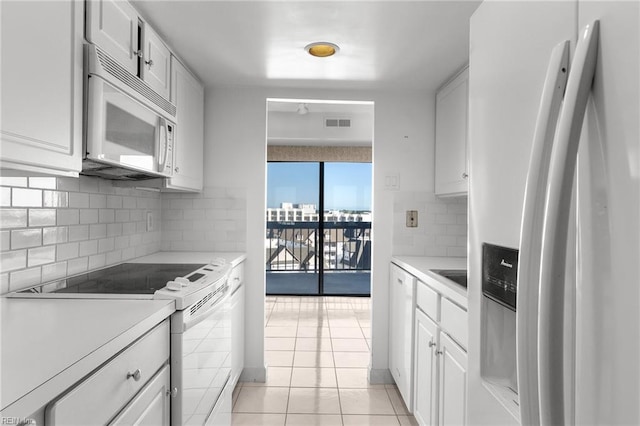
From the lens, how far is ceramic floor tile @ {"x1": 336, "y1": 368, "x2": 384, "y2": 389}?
272 cm

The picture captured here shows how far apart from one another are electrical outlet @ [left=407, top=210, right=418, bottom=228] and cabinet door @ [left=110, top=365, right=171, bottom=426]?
78.8 inches

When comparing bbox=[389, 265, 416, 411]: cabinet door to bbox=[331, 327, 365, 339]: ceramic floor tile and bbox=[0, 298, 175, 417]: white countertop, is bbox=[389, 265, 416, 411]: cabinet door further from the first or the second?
bbox=[0, 298, 175, 417]: white countertop

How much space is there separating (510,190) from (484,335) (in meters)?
0.37

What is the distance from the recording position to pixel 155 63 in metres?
1.93

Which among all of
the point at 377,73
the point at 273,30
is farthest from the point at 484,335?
the point at 377,73

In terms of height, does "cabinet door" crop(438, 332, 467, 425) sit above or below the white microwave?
below

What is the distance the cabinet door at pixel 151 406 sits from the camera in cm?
103

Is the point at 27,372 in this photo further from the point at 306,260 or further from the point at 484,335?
the point at 306,260

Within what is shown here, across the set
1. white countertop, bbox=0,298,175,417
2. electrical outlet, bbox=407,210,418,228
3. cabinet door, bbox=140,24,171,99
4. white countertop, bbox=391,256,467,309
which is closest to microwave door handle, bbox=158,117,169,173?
cabinet door, bbox=140,24,171,99

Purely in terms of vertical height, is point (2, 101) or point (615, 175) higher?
point (2, 101)

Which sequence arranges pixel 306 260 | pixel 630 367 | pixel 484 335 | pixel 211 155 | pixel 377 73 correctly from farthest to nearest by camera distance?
pixel 306 260 < pixel 211 155 < pixel 377 73 < pixel 484 335 < pixel 630 367

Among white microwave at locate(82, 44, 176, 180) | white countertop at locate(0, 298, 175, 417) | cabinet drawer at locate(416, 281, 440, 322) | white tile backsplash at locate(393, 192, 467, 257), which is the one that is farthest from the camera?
white tile backsplash at locate(393, 192, 467, 257)

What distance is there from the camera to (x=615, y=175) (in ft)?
1.72

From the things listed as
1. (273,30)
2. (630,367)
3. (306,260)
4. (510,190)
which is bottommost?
(306,260)
